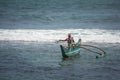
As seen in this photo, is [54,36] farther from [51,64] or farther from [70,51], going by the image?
[51,64]

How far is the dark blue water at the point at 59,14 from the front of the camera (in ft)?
120

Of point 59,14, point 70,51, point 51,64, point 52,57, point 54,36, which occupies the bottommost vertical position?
point 51,64

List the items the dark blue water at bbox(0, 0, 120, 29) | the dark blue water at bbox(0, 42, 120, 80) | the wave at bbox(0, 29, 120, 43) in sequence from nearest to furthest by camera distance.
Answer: the dark blue water at bbox(0, 42, 120, 80) → the wave at bbox(0, 29, 120, 43) → the dark blue water at bbox(0, 0, 120, 29)

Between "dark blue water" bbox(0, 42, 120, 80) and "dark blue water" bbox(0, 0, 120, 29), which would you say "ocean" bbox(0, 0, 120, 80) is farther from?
"dark blue water" bbox(0, 0, 120, 29)

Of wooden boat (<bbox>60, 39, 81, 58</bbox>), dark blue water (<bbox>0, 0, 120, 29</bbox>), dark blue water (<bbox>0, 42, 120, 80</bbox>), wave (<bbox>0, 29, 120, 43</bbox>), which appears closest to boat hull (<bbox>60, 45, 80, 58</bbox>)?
wooden boat (<bbox>60, 39, 81, 58</bbox>)

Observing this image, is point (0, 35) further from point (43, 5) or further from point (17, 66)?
point (43, 5)

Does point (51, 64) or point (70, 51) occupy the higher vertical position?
point (70, 51)

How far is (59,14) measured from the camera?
47438mm

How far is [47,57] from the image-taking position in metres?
21.0

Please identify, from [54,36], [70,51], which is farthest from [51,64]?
[54,36]

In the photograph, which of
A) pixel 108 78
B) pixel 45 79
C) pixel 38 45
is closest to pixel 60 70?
pixel 45 79

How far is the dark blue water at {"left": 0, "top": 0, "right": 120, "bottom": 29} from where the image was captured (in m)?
36.7

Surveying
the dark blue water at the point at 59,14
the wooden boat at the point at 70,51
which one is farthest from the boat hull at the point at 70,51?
the dark blue water at the point at 59,14

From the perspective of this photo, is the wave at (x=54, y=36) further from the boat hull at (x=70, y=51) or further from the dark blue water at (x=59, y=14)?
the dark blue water at (x=59, y=14)
